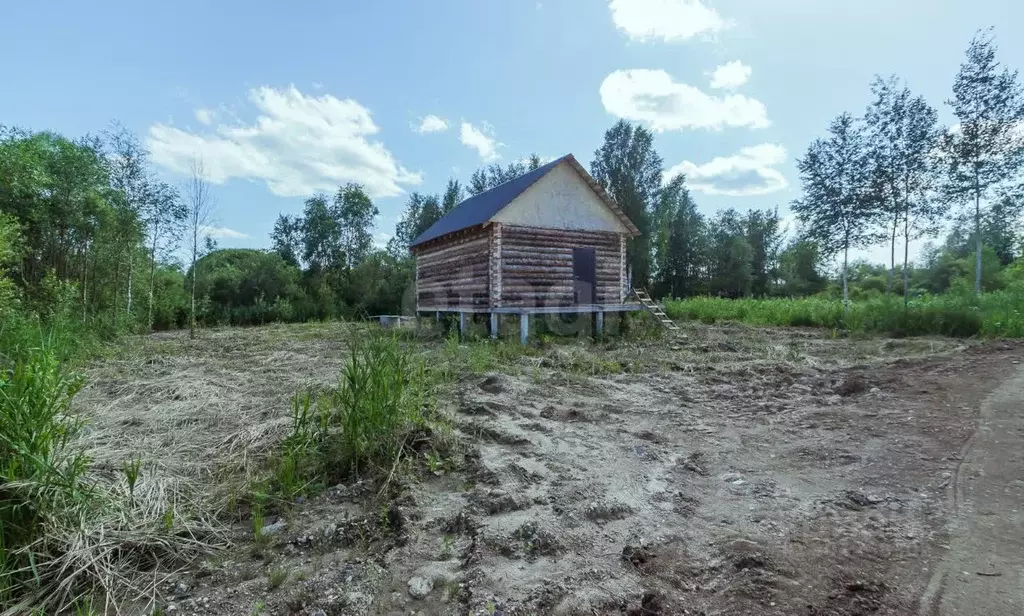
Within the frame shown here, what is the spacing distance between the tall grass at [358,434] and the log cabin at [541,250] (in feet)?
25.2

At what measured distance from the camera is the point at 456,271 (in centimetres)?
1419

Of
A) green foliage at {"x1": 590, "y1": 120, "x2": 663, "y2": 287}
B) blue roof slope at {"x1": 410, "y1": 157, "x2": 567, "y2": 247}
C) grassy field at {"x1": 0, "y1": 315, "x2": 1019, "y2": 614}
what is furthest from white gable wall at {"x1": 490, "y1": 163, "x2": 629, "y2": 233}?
green foliage at {"x1": 590, "y1": 120, "x2": 663, "y2": 287}

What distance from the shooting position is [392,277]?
2564 cm

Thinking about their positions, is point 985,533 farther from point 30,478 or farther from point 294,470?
point 30,478

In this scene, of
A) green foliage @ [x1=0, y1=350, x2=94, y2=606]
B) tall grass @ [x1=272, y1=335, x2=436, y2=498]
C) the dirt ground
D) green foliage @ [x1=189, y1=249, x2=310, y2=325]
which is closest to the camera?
the dirt ground

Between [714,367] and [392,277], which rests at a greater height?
[392,277]

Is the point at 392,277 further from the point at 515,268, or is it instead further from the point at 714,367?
the point at 714,367

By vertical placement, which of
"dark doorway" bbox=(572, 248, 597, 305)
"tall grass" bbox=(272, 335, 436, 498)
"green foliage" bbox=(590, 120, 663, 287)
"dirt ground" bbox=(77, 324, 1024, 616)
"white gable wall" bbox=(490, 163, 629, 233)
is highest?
"green foliage" bbox=(590, 120, 663, 287)

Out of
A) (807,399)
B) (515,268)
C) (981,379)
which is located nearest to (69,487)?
(807,399)

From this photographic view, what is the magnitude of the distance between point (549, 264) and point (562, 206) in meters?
1.80

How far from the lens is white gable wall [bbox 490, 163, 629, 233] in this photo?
12.6 m

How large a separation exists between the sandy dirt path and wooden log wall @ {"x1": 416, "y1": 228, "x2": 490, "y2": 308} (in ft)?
32.8

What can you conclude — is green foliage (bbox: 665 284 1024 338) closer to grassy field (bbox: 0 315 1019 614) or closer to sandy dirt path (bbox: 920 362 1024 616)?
grassy field (bbox: 0 315 1019 614)

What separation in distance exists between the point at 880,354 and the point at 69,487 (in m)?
12.3
